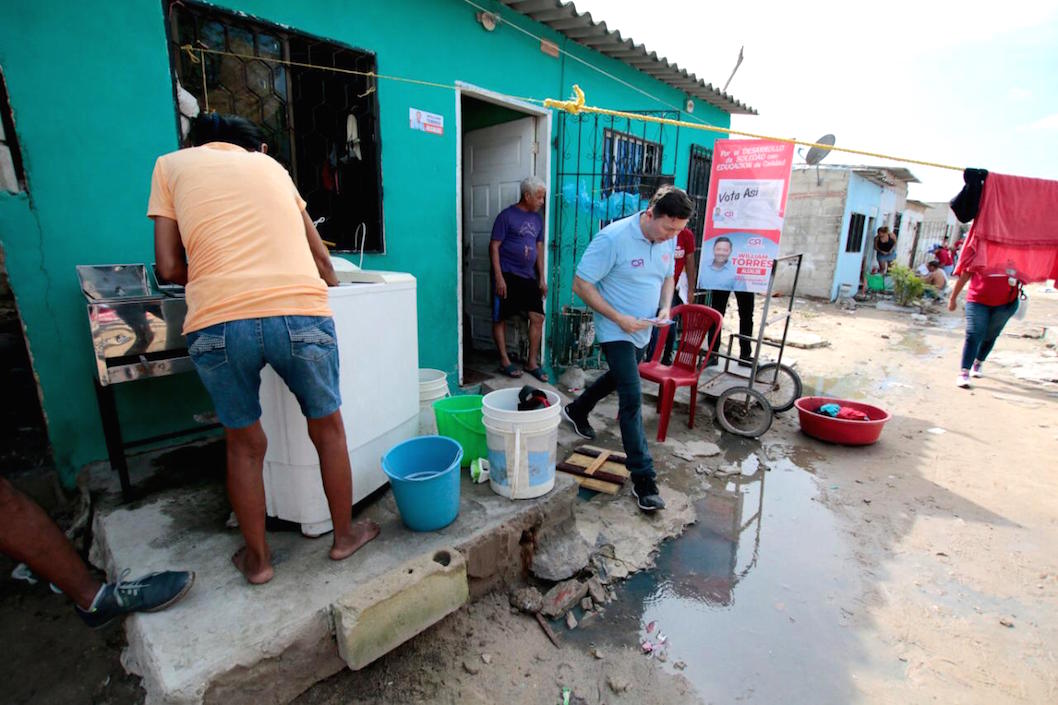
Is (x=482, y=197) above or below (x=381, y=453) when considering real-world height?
above

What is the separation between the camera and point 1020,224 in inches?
189

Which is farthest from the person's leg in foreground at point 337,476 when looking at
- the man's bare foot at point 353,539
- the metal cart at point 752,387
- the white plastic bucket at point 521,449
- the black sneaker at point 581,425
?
the metal cart at point 752,387

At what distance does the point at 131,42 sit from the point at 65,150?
0.71 metres

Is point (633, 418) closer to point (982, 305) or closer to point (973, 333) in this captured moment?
point (982, 305)

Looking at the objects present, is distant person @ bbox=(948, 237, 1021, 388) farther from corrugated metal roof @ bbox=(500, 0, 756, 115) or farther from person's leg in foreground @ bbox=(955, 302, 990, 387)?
corrugated metal roof @ bbox=(500, 0, 756, 115)

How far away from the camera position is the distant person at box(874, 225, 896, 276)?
615 inches

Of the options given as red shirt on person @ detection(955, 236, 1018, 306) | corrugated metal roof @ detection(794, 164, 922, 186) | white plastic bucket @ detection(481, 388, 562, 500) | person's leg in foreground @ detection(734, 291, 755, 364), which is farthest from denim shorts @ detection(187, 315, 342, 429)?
corrugated metal roof @ detection(794, 164, 922, 186)

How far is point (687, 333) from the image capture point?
4609 mm

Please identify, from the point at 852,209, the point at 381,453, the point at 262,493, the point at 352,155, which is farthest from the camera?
the point at 852,209

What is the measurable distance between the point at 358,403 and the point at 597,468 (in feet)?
6.43

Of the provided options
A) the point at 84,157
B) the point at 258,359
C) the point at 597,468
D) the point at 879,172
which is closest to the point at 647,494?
the point at 597,468

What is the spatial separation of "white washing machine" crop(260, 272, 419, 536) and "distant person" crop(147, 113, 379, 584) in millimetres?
249

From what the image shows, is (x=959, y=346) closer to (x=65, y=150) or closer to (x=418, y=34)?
(x=418, y=34)

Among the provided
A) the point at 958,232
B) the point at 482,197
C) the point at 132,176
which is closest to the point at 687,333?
the point at 482,197
